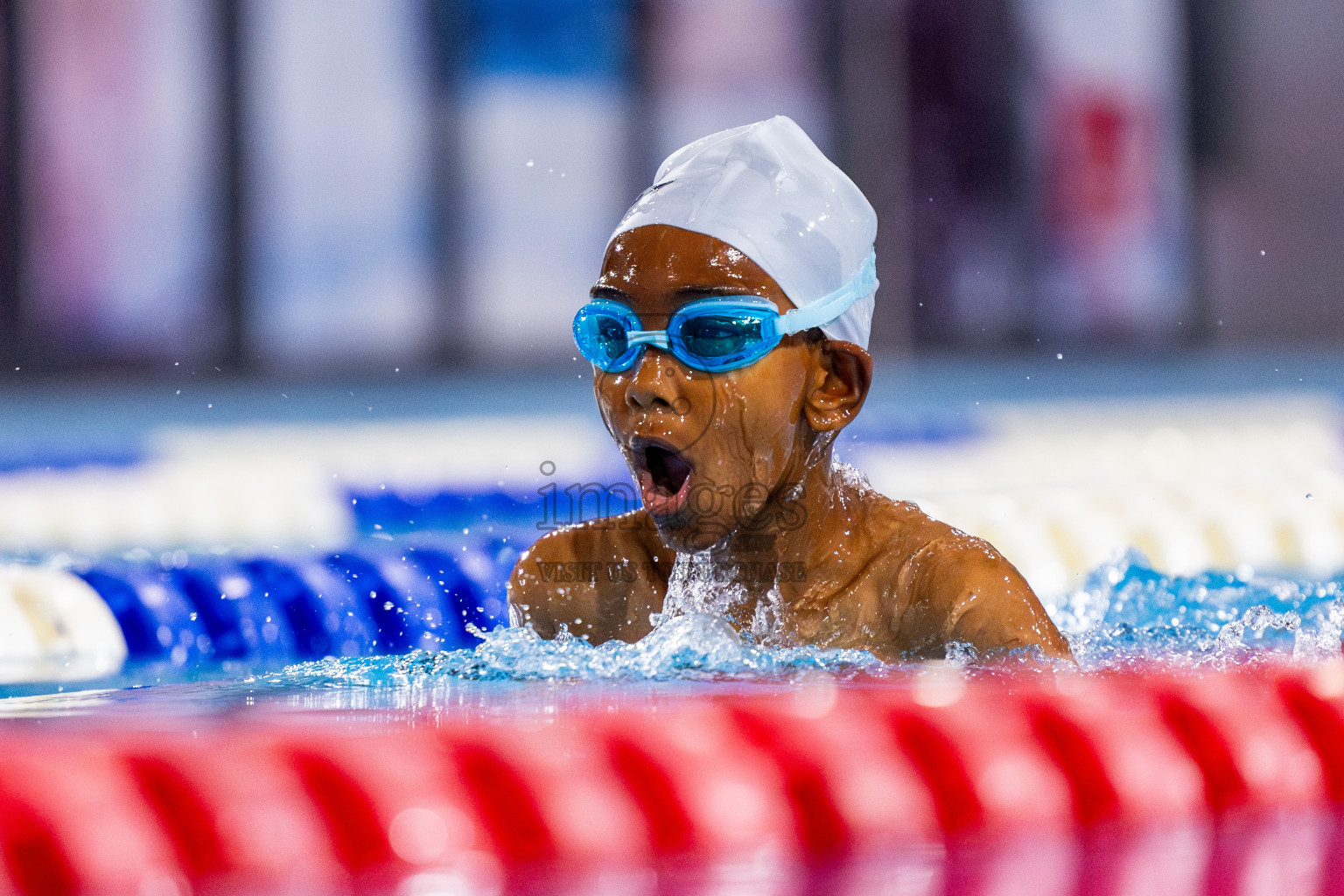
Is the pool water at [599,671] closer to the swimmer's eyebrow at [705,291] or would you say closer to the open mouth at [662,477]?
the open mouth at [662,477]

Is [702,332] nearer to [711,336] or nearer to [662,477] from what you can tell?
[711,336]

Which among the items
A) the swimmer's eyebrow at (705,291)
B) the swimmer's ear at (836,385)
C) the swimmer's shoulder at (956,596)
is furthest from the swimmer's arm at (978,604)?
the swimmer's eyebrow at (705,291)

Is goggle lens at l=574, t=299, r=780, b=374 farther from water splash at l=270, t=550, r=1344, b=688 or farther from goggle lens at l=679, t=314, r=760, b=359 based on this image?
water splash at l=270, t=550, r=1344, b=688

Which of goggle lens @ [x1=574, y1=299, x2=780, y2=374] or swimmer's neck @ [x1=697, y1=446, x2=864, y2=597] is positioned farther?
swimmer's neck @ [x1=697, y1=446, x2=864, y2=597]

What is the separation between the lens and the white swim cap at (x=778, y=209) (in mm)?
2275

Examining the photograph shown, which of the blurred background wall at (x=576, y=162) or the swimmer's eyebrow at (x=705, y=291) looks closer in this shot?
the swimmer's eyebrow at (x=705, y=291)

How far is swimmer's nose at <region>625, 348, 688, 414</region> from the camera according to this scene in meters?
2.18

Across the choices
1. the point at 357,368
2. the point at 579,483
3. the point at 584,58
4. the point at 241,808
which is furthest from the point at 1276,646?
the point at 584,58

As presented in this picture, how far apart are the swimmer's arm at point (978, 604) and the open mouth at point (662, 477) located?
0.39 meters

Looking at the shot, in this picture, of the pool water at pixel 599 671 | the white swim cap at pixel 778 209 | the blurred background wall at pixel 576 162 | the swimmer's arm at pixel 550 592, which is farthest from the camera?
the blurred background wall at pixel 576 162

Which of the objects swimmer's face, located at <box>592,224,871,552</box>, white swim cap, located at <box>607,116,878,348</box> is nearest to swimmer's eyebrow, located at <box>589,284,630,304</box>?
swimmer's face, located at <box>592,224,871,552</box>

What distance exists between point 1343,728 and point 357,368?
9375mm

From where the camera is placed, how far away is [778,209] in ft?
7.63

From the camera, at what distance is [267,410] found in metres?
9.65
